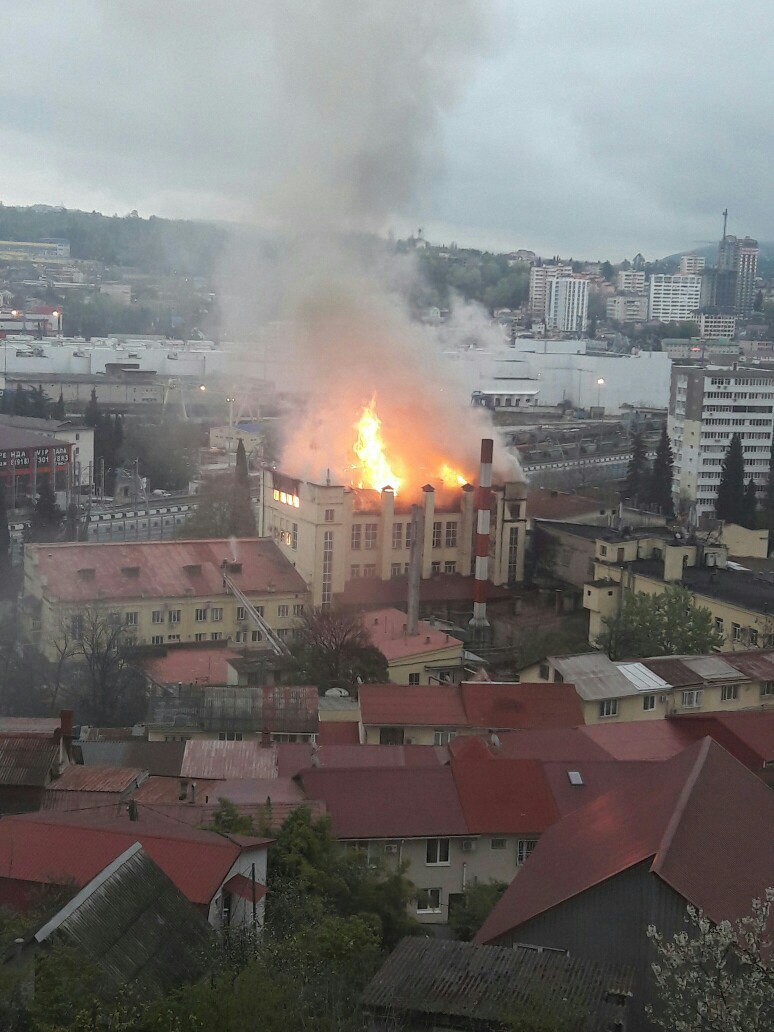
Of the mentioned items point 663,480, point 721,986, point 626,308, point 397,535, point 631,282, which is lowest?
point 663,480

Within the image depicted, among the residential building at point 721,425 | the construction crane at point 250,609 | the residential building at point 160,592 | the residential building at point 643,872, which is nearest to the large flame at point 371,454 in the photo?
the residential building at point 160,592

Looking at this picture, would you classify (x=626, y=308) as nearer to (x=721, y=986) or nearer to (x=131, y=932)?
(x=131, y=932)

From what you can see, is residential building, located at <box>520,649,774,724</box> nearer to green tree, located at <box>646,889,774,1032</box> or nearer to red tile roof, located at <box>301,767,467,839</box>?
red tile roof, located at <box>301,767,467,839</box>

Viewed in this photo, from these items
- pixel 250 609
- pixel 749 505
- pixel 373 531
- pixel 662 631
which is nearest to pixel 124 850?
pixel 662 631

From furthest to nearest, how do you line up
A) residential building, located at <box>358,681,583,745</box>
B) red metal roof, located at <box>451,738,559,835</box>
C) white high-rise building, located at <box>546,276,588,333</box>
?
1. white high-rise building, located at <box>546,276,588,333</box>
2. residential building, located at <box>358,681,583,745</box>
3. red metal roof, located at <box>451,738,559,835</box>

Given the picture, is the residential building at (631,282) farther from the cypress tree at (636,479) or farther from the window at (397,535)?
the window at (397,535)

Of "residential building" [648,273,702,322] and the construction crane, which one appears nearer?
the construction crane

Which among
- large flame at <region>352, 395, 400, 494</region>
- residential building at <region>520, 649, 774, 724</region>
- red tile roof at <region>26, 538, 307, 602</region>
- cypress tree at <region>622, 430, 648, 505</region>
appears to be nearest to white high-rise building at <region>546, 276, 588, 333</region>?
cypress tree at <region>622, 430, 648, 505</region>
